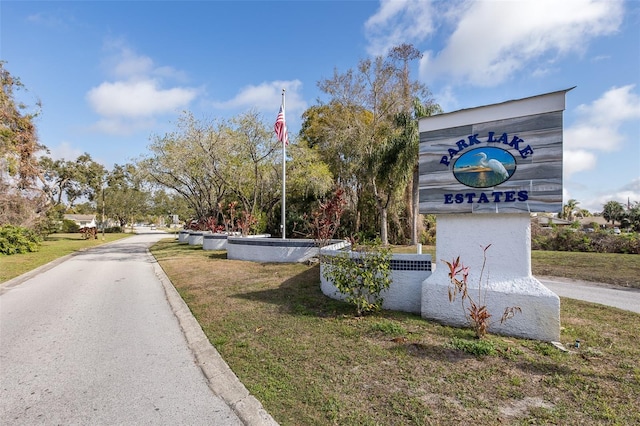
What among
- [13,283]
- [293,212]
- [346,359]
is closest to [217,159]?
[293,212]

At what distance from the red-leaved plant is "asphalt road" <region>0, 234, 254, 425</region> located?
3.03 meters

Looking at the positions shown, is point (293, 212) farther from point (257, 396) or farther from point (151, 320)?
point (257, 396)

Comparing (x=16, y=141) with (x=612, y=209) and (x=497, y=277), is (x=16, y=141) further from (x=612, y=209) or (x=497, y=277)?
(x=612, y=209)

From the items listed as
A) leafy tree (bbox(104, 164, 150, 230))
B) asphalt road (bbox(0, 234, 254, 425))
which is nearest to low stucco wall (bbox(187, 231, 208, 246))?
asphalt road (bbox(0, 234, 254, 425))

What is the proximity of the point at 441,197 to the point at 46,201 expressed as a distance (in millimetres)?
32009

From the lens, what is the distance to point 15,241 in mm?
17047

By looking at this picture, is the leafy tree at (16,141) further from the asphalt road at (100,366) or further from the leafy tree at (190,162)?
the asphalt road at (100,366)

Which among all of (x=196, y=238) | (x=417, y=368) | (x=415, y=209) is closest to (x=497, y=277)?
(x=417, y=368)

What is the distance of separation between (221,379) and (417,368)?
2.00m

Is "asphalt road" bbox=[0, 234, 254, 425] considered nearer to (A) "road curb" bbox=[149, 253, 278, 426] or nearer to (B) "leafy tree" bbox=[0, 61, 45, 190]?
(A) "road curb" bbox=[149, 253, 278, 426]

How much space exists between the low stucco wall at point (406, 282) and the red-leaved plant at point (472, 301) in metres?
0.57

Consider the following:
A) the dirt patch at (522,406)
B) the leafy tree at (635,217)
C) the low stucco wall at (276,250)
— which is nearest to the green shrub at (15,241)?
the low stucco wall at (276,250)

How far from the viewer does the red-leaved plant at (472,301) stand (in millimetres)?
4062

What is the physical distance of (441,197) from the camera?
16.0ft
